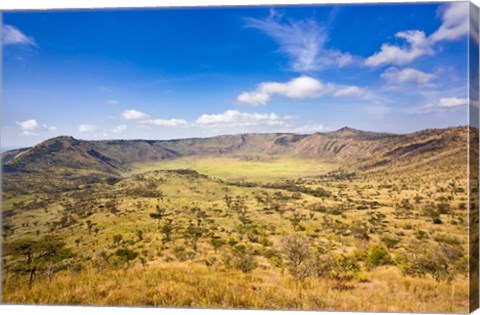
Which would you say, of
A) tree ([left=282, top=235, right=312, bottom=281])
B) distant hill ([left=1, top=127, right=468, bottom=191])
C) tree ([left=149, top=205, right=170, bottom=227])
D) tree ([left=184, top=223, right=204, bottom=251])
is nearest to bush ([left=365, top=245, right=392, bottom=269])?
tree ([left=282, top=235, right=312, bottom=281])

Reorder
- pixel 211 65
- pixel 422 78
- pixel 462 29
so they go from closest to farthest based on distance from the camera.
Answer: pixel 462 29, pixel 422 78, pixel 211 65

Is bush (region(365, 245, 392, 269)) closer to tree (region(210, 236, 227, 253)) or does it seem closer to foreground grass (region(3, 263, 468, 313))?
foreground grass (region(3, 263, 468, 313))

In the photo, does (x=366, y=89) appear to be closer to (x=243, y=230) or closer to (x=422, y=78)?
(x=422, y=78)

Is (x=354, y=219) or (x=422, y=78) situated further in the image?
(x=354, y=219)

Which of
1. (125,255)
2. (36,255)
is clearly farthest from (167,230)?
(36,255)

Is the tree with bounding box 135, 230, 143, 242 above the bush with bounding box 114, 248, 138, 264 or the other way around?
above

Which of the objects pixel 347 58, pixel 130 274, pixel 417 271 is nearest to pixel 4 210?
pixel 130 274
